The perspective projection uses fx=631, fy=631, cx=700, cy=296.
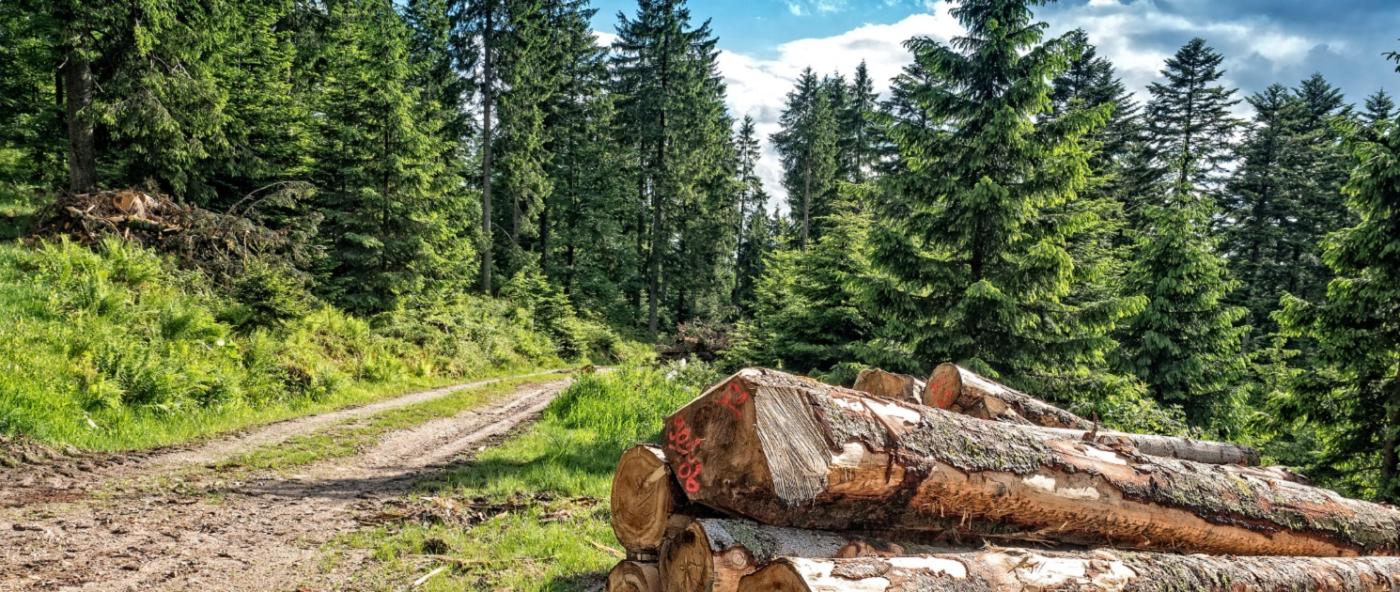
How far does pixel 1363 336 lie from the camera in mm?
8914

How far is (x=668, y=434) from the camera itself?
13.4 feet

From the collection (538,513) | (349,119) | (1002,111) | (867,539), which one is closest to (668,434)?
(867,539)

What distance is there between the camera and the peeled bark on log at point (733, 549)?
11.4ft

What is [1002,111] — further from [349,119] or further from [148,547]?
[349,119]

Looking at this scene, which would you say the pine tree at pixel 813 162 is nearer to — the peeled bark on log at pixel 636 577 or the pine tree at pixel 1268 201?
the pine tree at pixel 1268 201

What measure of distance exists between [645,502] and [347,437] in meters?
8.12

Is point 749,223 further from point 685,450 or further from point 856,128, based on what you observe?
point 685,450

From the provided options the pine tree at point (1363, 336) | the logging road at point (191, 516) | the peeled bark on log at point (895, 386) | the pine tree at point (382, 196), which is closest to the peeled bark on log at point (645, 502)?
the logging road at point (191, 516)

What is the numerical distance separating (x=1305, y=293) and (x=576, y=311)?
3633 cm

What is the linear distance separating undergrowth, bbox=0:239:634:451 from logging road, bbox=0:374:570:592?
1195mm

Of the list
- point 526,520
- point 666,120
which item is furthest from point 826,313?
point 666,120

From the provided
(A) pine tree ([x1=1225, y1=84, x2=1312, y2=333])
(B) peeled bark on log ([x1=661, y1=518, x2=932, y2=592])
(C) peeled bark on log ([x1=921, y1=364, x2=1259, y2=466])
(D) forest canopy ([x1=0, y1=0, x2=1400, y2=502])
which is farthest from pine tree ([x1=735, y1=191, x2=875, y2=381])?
(A) pine tree ([x1=1225, y1=84, x2=1312, y2=333])

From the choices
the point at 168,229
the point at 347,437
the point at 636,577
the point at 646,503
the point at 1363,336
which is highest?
the point at 168,229

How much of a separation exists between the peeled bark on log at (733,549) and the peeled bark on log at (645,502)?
0.13m
